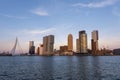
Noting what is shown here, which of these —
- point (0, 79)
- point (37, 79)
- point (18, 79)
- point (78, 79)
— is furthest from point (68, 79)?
point (0, 79)

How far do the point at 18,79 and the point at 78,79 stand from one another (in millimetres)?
19621

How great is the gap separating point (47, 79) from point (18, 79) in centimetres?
949

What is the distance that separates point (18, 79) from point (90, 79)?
23.5 m

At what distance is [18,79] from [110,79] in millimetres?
29954

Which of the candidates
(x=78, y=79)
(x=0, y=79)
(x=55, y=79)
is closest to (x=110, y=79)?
(x=78, y=79)

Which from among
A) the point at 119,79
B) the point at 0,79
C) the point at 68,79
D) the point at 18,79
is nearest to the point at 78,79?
the point at 68,79

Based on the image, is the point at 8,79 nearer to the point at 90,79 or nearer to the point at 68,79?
the point at 68,79

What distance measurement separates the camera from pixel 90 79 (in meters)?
70.5

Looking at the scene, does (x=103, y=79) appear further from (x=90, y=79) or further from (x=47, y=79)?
(x=47, y=79)

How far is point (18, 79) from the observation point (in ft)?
235

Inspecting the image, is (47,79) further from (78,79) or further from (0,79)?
(0,79)

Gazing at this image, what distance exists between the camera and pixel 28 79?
71625 millimetres

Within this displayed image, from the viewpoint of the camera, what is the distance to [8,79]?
235 feet

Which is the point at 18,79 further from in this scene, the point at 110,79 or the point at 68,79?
the point at 110,79
